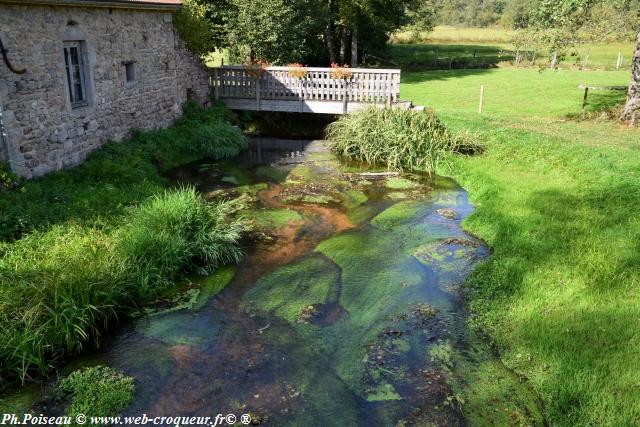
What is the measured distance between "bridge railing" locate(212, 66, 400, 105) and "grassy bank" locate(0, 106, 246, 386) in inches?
273

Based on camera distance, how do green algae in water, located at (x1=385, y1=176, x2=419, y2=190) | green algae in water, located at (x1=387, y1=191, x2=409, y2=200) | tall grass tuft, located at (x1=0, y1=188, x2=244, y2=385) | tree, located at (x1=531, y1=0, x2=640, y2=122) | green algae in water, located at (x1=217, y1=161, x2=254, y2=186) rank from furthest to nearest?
tree, located at (x1=531, y1=0, x2=640, y2=122) < green algae in water, located at (x1=217, y1=161, x2=254, y2=186) < green algae in water, located at (x1=385, y1=176, x2=419, y2=190) < green algae in water, located at (x1=387, y1=191, x2=409, y2=200) < tall grass tuft, located at (x1=0, y1=188, x2=244, y2=385)

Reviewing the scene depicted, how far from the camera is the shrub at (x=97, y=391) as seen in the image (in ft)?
18.0

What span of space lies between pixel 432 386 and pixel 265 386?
1.88 metres

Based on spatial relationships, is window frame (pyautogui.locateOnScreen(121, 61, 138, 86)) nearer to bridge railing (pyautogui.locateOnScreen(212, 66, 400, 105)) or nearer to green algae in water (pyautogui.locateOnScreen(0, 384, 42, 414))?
bridge railing (pyautogui.locateOnScreen(212, 66, 400, 105))

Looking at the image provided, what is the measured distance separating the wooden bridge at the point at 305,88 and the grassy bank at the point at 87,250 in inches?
270

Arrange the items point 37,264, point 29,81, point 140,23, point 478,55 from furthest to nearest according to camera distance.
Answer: point 478,55 < point 140,23 < point 29,81 < point 37,264

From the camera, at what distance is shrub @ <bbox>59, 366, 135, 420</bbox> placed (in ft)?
18.0

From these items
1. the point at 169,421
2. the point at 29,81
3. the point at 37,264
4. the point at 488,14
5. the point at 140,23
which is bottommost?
the point at 169,421

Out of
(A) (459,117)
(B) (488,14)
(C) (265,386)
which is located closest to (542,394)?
(C) (265,386)

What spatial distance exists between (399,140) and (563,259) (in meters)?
7.50

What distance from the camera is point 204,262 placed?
8.81m

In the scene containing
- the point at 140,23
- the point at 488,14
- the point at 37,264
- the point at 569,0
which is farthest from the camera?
the point at 488,14

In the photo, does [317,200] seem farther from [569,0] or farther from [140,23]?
[569,0]

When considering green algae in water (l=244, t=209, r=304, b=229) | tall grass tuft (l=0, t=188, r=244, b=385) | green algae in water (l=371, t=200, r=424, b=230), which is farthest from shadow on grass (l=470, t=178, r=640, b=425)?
tall grass tuft (l=0, t=188, r=244, b=385)
